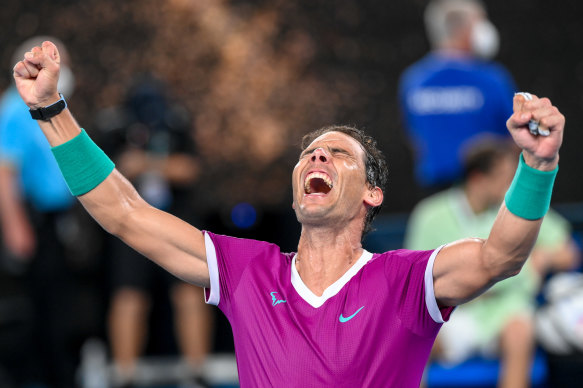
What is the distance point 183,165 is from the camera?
5.76 m

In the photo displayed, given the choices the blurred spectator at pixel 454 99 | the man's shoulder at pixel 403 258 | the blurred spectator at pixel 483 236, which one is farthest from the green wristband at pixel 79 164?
the blurred spectator at pixel 454 99

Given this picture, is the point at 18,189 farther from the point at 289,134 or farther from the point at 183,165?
the point at 289,134

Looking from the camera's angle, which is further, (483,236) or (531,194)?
(483,236)

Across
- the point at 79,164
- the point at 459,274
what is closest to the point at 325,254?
the point at 459,274

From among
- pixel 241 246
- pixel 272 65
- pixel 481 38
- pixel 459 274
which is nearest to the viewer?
pixel 459 274

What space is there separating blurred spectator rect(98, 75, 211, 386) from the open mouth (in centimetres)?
294

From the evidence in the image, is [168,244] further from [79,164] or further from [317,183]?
[317,183]

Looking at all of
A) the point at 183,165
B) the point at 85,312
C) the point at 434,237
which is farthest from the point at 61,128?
the point at 85,312

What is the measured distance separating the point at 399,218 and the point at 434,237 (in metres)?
2.61

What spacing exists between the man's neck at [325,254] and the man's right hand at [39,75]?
2.53ft

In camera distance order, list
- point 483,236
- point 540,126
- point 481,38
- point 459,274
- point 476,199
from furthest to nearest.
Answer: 1. point 481,38
2. point 476,199
3. point 483,236
4. point 459,274
5. point 540,126

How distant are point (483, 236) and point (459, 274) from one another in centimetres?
236

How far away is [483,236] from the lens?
465 cm

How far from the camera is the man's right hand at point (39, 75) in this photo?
8.31ft
